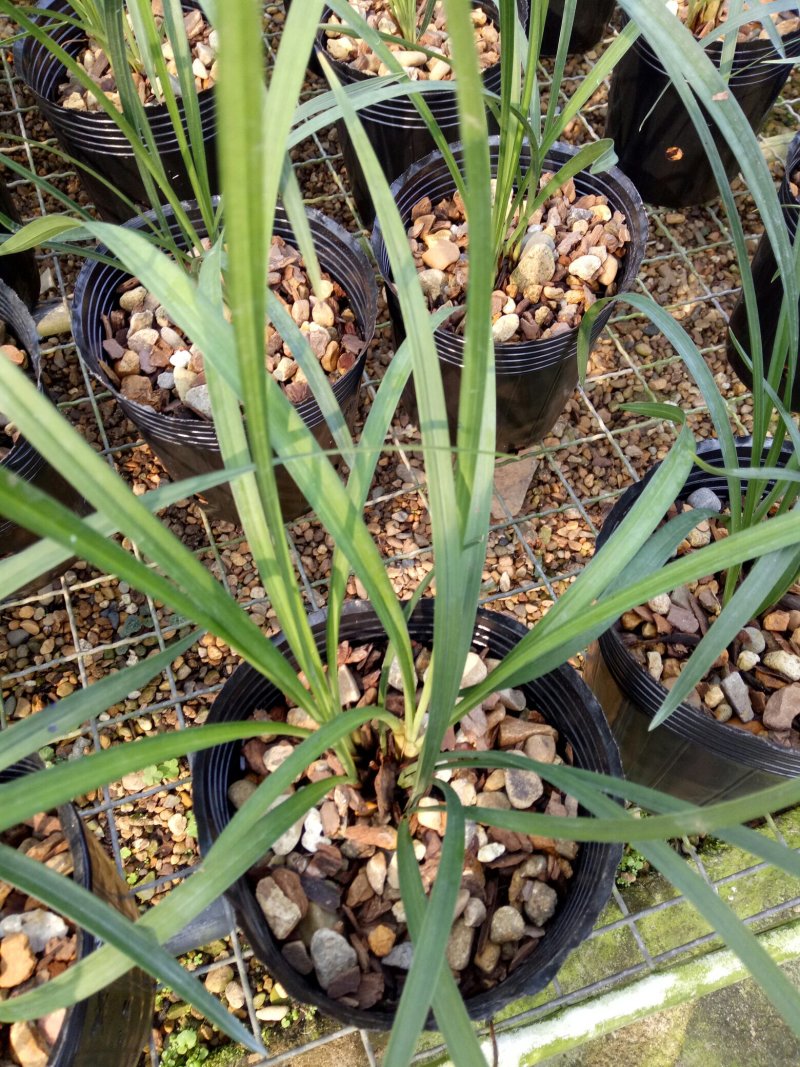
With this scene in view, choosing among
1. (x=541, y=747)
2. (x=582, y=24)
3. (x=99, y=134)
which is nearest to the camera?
(x=541, y=747)

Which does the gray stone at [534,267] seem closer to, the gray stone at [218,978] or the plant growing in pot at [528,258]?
the plant growing in pot at [528,258]

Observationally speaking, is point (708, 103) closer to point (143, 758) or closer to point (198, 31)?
point (143, 758)

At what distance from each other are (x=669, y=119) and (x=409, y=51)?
0.48 metres

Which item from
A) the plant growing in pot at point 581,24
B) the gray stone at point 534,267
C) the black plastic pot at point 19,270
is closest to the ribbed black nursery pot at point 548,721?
the gray stone at point 534,267

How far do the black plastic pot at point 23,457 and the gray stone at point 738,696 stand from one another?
0.85m

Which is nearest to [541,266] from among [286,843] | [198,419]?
[198,419]

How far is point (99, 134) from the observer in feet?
4.29

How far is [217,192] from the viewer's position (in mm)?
1405

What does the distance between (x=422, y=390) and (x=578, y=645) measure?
262mm

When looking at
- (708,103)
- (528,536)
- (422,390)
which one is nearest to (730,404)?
(528,536)

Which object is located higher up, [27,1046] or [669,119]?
[669,119]

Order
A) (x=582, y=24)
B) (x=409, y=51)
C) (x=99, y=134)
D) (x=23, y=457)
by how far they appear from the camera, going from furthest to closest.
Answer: (x=582, y=24), (x=409, y=51), (x=99, y=134), (x=23, y=457)

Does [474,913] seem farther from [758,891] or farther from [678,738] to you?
[758,891]

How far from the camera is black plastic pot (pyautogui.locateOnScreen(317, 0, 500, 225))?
4.54ft
